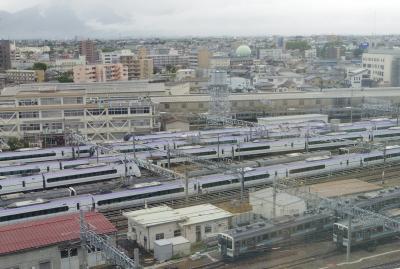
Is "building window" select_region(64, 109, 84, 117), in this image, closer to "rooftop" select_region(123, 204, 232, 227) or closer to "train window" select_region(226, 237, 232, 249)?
"rooftop" select_region(123, 204, 232, 227)

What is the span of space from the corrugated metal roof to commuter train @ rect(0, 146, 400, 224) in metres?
1.49

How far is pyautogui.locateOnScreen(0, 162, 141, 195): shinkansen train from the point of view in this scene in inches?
434

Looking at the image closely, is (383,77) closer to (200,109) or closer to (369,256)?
(200,109)

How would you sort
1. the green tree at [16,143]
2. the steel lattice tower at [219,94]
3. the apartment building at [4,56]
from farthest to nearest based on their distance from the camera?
the apartment building at [4,56] → the steel lattice tower at [219,94] → the green tree at [16,143]

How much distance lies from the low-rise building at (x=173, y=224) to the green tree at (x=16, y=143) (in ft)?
27.4

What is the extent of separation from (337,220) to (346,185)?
2894 millimetres

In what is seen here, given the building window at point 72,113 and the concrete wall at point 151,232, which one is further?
the building window at point 72,113

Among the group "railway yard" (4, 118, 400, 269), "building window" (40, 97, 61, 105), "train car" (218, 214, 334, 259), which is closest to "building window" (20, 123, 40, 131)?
"building window" (40, 97, 61, 105)

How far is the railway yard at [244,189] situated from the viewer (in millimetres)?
7461

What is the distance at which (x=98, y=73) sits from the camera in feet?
107

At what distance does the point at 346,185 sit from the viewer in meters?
10.6

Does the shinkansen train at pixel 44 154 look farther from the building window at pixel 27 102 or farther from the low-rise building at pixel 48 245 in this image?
the low-rise building at pixel 48 245

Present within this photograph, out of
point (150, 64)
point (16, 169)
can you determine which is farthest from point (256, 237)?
point (150, 64)

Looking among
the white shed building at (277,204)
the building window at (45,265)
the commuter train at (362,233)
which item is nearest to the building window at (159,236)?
the building window at (45,265)
